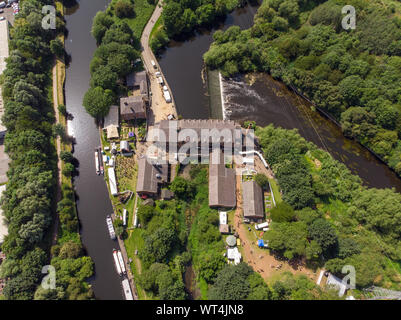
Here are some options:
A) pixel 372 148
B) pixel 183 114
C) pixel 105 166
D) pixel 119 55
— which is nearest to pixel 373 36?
pixel 372 148

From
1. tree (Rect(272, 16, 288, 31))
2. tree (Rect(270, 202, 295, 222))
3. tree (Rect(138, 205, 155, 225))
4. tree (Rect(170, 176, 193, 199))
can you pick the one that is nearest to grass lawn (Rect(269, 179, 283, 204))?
tree (Rect(270, 202, 295, 222))

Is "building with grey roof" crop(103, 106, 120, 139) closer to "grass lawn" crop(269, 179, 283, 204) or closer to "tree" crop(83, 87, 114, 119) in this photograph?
"tree" crop(83, 87, 114, 119)

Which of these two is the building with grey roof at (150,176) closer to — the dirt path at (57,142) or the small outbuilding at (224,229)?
the small outbuilding at (224,229)

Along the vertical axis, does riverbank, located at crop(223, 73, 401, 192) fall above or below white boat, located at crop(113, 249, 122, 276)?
above

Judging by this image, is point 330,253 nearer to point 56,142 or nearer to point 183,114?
point 183,114

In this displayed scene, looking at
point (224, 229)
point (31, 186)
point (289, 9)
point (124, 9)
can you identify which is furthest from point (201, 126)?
point (124, 9)

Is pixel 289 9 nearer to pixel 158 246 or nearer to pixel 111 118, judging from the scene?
pixel 111 118
